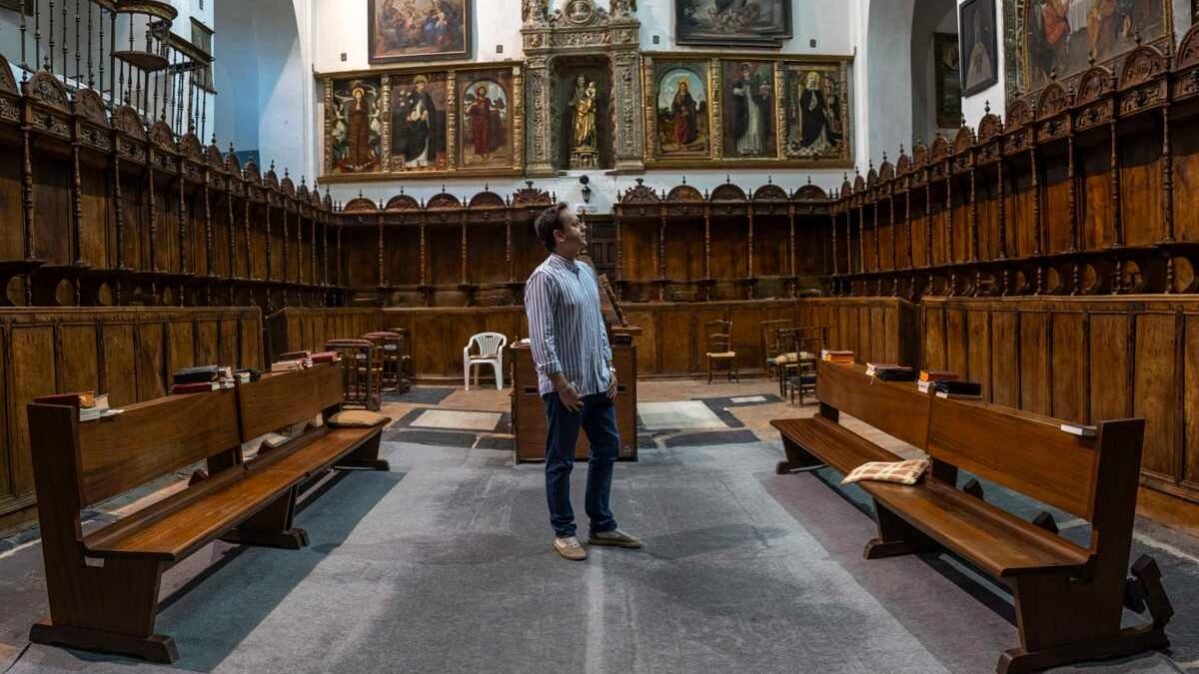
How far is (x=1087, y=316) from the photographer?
509 centimetres

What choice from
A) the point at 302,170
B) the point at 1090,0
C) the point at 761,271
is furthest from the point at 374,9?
the point at 1090,0

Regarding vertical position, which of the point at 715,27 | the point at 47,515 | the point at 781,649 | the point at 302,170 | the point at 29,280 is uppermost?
the point at 715,27

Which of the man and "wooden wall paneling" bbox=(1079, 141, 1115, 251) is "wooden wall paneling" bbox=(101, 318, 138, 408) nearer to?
the man

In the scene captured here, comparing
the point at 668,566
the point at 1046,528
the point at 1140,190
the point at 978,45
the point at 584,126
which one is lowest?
the point at 668,566

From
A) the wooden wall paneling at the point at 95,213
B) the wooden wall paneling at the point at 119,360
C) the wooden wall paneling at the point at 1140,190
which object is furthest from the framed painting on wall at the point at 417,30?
the wooden wall paneling at the point at 1140,190

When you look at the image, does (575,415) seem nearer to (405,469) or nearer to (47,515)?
(47,515)

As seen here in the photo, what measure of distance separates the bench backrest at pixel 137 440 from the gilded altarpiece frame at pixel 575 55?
467 inches

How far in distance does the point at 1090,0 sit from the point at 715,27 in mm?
7701

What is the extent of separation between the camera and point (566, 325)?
3.76m

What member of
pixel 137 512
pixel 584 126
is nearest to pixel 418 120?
pixel 584 126

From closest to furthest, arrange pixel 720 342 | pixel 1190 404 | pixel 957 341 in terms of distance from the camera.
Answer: pixel 1190 404 < pixel 957 341 < pixel 720 342

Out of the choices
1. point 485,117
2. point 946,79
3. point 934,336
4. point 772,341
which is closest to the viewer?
point 934,336

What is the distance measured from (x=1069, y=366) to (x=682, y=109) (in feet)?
36.4

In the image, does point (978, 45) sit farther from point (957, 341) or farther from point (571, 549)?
point (571, 549)
